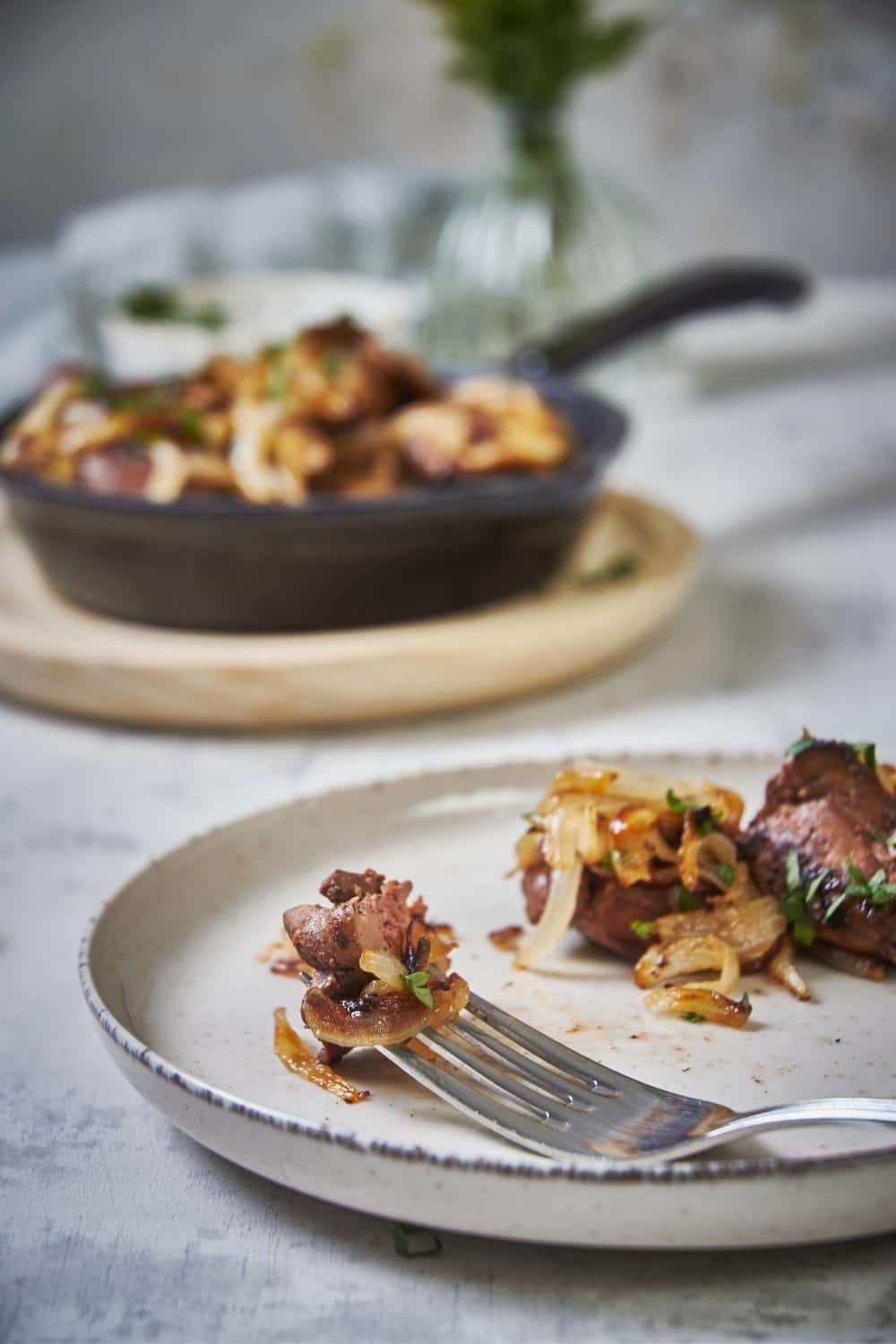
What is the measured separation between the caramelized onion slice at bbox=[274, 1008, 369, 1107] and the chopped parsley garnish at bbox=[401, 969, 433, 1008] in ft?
0.26

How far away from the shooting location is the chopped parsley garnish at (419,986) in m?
1.24

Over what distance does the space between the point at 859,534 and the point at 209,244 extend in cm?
228

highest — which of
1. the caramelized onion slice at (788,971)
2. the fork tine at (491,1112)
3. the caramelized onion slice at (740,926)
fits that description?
the fork tine at (491,1112)

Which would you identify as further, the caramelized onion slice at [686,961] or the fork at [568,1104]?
the caramelized onion slice at [686,961]

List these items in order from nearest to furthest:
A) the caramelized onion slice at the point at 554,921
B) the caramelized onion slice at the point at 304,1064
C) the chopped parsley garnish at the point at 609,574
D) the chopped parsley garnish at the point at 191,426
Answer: the caramelized onion slice at the point at 304,1064 < the caramelized onion slice at the point at 554,921 < the chopped parsley garnish at the point at 191,426 < the chopped parsley garnish at the point at 609,574

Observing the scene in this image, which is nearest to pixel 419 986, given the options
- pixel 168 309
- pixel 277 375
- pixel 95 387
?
pixel 277 375

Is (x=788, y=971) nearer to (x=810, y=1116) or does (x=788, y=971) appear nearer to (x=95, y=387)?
(x=810, y=1116)

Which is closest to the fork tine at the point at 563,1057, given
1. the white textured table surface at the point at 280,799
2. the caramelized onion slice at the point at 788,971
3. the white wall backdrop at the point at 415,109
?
the white textured table surface at the point at 280,799

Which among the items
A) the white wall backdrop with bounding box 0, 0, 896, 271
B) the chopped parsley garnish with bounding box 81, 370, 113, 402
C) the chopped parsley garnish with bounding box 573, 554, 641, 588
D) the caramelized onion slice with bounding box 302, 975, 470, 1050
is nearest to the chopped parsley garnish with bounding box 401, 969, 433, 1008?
the caramelized onion slice with bounding box 302, 975, 470, 1050

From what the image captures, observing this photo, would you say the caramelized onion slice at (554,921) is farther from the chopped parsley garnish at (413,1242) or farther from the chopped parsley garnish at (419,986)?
the chopped parsley garnish at (413,1242)

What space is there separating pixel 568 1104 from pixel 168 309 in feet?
8.95

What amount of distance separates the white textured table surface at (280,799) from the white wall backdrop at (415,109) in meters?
2.72

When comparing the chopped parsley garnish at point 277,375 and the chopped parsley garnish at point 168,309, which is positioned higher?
the chopped parsley garnish at point 277,375

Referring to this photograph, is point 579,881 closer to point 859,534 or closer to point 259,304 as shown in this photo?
point 859,534
